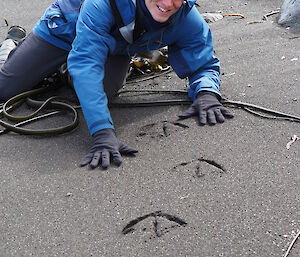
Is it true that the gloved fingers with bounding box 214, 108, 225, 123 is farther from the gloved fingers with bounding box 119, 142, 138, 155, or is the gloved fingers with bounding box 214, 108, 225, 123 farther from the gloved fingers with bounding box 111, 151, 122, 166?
the gloved fingers with bounding box 111, 151, 122, 166

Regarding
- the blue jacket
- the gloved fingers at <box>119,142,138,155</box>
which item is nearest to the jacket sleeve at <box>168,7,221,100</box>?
the blue jacket

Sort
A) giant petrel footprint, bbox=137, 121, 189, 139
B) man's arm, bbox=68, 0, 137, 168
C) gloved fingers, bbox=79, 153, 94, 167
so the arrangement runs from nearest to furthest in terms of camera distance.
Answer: gloved fingers, bbox=79, 153, 94, 167, man's arm, bbox=68, 0, 137, 168, giant petrel footprint, bbox=137, 121, 189, 139

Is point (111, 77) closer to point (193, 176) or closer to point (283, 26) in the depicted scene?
point (193, 176)

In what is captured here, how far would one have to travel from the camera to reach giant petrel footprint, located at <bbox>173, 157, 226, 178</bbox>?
2312 millimetres

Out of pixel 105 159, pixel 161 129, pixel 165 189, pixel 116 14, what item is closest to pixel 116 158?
pixel 105 159

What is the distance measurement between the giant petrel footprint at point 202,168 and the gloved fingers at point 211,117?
0.36 m

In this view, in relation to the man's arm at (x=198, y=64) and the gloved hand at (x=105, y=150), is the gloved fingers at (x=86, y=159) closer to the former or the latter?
the gloved hand at (x=105, y=150)

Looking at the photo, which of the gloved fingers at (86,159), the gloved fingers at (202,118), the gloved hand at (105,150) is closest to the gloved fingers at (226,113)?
the gloved fingers at (202,118)

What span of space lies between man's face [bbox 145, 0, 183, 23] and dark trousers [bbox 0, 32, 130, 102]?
0.58 metres


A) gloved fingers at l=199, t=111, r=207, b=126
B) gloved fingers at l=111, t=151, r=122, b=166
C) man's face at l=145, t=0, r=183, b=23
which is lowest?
gloved fingers at l=199, t=111, r=207, b=126

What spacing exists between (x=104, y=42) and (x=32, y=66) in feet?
2.52

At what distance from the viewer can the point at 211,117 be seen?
2.76m

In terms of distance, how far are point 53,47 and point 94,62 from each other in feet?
2.18

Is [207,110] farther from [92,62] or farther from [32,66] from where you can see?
[32,66]
